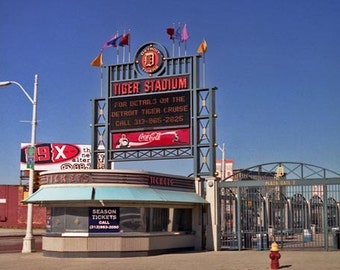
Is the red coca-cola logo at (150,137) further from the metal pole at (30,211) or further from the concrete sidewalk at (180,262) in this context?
the concrete sidewalk at (180,262)

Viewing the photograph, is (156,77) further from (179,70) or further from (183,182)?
(183,182)

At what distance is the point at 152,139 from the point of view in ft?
101

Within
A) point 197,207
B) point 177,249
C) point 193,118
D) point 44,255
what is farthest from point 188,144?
point 44,255

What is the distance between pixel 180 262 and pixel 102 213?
4.48m

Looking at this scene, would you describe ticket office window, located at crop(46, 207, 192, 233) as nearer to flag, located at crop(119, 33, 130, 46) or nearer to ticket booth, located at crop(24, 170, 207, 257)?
ticket booth, located at crop(24, 170, 207, 257)

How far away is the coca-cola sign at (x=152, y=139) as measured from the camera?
30375 mm

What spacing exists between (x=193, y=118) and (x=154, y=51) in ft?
14.5

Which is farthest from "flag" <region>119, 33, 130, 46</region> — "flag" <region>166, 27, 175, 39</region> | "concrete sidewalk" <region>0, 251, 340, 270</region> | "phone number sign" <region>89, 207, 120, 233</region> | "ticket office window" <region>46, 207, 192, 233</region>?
"concrete sidewalk" <region>0, 251, 340, 270</region>

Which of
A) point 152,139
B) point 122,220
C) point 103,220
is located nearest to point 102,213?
point 103,220

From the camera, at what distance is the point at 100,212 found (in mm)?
25047

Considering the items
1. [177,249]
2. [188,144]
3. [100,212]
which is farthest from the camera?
[188,144]

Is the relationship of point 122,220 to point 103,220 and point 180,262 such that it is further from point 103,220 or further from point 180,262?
point 180,262

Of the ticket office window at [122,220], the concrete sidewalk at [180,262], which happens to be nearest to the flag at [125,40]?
the ticket office window at [122,220]

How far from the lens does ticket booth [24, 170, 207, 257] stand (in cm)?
2472
